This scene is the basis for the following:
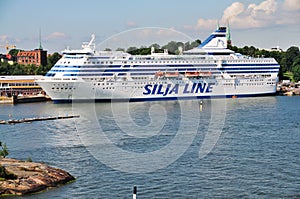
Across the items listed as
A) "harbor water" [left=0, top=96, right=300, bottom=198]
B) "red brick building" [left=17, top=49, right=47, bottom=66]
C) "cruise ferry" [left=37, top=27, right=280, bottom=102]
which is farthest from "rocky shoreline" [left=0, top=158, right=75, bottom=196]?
"red brick building" [left=17, top=49, right=47, bottom=66]

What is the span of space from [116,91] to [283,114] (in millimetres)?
12134

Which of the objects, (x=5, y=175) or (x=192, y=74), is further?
(x=192, y=74)

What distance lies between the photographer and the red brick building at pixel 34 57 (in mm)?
67375

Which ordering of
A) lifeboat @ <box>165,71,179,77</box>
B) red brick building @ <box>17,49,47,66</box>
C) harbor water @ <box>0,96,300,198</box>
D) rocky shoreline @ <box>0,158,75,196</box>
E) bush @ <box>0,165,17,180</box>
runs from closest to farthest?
rocky shoreline @ <box>0,158,75,196</box>
bush @ <box>0,165,17,180</box>
harbor water @ <box>0,96,300,198</box>
lifeboat @ <box>165,71,179,77</box>
red brick building @ <box>17,49,47,66</box>

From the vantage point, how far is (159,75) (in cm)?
3947

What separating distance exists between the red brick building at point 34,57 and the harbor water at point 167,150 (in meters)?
36.3

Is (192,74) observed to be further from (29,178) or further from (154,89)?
(29,178)

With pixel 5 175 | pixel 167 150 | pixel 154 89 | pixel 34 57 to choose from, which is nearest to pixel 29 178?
pixel 5 175

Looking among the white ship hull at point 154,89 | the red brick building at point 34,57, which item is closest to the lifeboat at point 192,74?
the white ship hull at point 154,89

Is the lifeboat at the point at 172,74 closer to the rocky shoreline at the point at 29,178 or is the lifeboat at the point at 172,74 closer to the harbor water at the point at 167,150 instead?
the harbor water at the point at 167,150

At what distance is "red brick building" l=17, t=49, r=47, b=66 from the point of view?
6738 centimetres

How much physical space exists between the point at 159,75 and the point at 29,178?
85.5 feet

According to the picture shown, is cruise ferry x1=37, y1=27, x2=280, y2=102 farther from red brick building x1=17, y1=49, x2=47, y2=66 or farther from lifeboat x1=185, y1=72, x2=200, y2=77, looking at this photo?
red brick building x1=17, y1=49, x2=47, y2=66

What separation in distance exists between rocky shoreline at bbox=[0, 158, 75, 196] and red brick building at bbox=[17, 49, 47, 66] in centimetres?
5281
